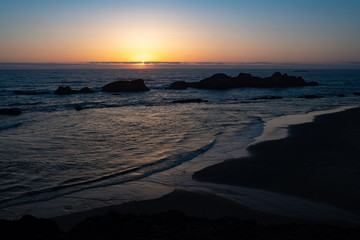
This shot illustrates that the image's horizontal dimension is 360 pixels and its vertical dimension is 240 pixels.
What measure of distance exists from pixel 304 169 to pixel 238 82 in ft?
191

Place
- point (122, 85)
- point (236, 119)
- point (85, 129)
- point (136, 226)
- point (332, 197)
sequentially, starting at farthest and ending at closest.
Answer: point (122, 85) < point (236, 119) < point (85, 129) < point (332, 197) < point (136, 226)

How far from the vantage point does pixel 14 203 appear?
23.3 feet

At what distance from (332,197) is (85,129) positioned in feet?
45.3

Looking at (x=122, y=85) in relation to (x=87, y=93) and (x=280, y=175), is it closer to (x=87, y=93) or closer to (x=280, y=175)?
(x=87, y=93)

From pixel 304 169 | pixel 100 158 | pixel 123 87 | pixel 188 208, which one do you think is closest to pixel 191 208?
pixel 188 208

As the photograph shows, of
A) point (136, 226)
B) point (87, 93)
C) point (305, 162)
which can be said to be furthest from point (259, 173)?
point (87, 93)

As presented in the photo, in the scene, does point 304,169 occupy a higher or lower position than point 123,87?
lower

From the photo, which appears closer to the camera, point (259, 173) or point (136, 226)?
point (136, 226)

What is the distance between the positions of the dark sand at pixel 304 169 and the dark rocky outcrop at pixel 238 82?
47.0 meters

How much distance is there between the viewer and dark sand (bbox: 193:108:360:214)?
7.45 m

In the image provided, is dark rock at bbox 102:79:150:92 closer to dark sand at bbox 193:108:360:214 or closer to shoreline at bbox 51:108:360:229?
dark sand at bbox 193:108:360:214

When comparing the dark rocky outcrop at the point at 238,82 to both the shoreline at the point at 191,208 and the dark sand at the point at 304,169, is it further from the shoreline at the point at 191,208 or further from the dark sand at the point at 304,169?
the shoreline at the point at 191,208

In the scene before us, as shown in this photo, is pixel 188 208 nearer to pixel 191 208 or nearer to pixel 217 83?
pixel 191 208

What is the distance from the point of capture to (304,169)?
9.36 m
